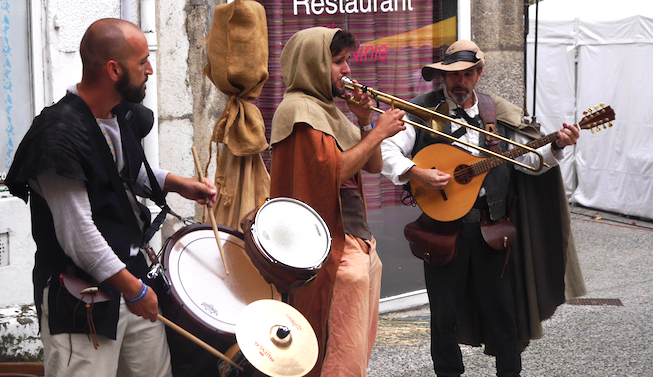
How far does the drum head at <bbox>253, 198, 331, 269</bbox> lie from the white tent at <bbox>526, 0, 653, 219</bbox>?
6.93 metres

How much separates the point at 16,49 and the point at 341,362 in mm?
2634

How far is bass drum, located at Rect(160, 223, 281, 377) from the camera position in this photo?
2.38m

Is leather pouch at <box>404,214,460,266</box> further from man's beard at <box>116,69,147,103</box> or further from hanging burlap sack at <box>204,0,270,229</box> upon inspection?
man's beard at <box>116,69,147,103</box>

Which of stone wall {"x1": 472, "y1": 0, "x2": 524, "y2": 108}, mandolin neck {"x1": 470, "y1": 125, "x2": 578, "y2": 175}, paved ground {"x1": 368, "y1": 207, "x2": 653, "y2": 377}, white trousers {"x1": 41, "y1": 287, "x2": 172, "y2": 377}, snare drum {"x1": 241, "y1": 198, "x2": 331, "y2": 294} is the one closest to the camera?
white trousers {"x1": 41, "y1": 287, "x2": 172, "y2": 377}

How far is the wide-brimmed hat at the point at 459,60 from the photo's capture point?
3.59 metres

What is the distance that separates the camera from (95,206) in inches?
86.3

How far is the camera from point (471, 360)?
4.36 m

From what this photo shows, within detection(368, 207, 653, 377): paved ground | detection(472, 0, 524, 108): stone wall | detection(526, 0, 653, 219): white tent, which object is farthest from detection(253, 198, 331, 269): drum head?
detection(526, 0, 653, 219): white tent

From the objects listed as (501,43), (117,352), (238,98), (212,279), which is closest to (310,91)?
(238,98)

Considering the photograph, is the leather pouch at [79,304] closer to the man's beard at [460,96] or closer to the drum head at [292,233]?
the drum head at [292,233]

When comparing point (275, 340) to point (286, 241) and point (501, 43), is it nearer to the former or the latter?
point (286, 241)

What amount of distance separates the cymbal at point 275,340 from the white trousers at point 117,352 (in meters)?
0.37

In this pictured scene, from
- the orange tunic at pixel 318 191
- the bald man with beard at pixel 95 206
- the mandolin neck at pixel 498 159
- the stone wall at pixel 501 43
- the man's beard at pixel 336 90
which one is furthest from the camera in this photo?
the stone wall at pixel 501 43

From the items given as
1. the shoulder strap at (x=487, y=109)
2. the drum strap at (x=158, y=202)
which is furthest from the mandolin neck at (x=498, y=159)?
the drum strap at (x=158, y=202)
